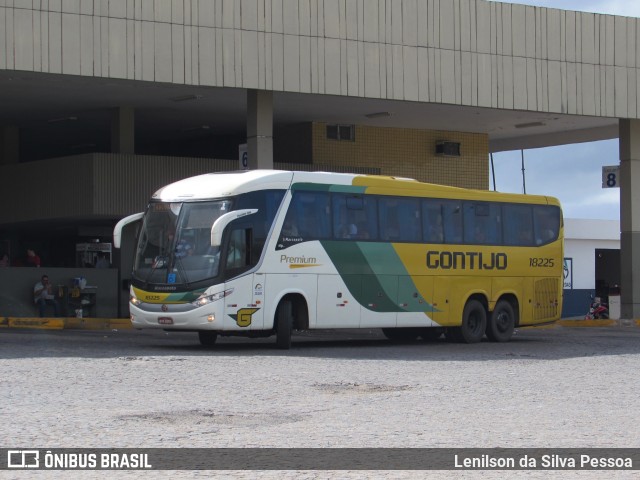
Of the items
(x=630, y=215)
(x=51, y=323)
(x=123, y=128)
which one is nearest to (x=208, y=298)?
(x=51, y=323)

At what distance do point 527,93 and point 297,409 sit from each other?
22.5 m

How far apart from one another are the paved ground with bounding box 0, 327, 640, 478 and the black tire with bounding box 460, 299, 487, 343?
2.75 meters

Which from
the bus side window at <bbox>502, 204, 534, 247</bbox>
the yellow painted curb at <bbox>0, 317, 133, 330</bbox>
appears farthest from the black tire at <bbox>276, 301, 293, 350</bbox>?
the yellow painted curb at <bbox>0, 317, 133, 330</bbox>

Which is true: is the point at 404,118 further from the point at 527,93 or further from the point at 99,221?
the point at 99,221

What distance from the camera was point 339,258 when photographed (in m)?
24.0

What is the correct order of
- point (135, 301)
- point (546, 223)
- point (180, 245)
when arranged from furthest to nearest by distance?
point (546, 223) < point (135, 301) < point (180, 245)

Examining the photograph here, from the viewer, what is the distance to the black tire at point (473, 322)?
2680cm

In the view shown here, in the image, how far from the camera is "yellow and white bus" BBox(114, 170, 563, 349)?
22.2 m

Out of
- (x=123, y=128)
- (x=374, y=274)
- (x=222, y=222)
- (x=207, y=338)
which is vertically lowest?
(x=207, y=338)

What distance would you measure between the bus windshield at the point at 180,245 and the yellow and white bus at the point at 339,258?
0.08 feet

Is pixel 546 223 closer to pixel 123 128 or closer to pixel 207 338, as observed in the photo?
pixel 207 338

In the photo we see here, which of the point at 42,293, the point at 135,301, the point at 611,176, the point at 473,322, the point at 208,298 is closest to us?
the point at 208,298

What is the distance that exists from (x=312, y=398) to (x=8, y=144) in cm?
2825

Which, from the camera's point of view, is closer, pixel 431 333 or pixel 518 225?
pixel 431 333
